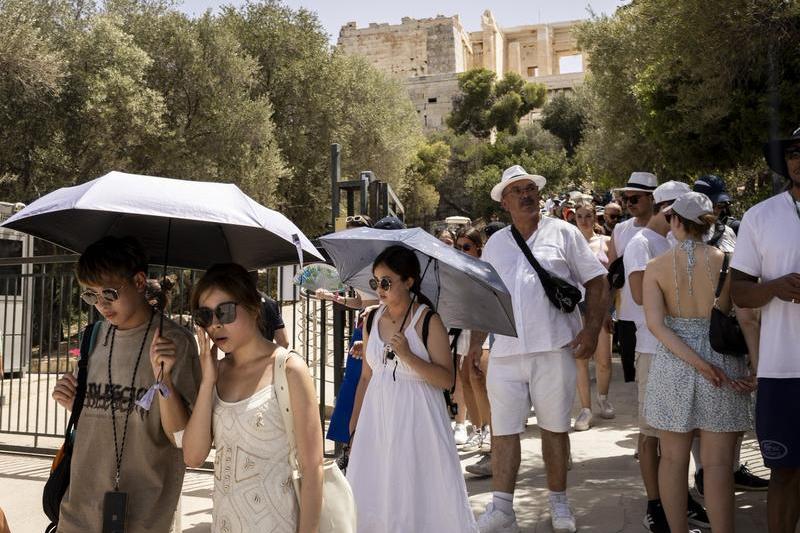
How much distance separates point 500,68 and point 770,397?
8848cm

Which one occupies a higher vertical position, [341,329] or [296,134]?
[296,134]

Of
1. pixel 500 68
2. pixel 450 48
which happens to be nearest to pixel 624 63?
pixel 450 48

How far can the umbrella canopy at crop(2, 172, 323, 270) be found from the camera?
2639mm

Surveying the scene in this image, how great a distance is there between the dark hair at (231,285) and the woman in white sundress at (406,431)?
89cm

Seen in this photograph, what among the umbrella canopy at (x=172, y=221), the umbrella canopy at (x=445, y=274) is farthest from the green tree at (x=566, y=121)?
the umbrella canopy at (x=172, y=221)

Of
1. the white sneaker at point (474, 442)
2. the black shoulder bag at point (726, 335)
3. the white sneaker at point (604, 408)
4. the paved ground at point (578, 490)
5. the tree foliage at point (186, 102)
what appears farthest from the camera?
the tree foliage at point (186, 102)

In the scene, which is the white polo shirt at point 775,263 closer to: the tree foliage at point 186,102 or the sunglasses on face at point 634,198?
the sunglasses on face at point 634,198

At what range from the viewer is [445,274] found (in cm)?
387

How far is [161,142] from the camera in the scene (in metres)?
20.0

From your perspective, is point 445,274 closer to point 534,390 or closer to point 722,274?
point 534,390

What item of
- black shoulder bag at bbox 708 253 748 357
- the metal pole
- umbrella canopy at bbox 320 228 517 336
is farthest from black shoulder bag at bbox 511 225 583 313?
the metal pole

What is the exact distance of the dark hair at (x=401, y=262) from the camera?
3.52m

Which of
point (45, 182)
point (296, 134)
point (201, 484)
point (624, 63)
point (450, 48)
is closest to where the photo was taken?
point (201, 484)

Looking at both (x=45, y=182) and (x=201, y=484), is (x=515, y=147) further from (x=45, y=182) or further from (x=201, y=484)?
(x=201, y=484)
